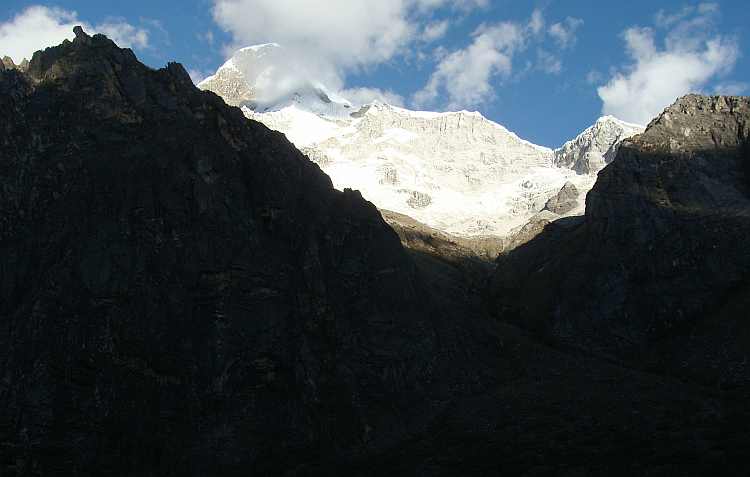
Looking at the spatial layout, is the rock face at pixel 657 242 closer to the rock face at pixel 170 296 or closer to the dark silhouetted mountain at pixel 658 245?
the dark silhouetted mountain at pixel 658 245

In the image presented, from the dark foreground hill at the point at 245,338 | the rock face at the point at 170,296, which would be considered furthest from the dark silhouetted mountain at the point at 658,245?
the rock face at the point at 170,296

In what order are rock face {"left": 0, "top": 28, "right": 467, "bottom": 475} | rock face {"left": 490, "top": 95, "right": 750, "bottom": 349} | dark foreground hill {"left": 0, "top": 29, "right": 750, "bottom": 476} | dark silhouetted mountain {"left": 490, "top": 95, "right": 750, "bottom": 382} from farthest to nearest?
rock face {"left": 490, "top": 95, "right": 750, "bottom": 349}
dark silhouetted mountain {"left": 490, "top": 95, "right": 750, "bottom": 382}
rock face {"left": 0, "top": 28, "right": 467, "bottom": 475}
dark foreground hill {"left": 0, "top": 29, "right": 750, "bottom": 476}

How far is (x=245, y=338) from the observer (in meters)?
49.3

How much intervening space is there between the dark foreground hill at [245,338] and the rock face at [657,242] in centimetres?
178

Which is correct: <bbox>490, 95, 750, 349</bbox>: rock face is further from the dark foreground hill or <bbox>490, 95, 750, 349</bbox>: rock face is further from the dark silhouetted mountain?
the dark foreground hill

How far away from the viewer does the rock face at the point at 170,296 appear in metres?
40.9

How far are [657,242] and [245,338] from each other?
Answer: 66274mm

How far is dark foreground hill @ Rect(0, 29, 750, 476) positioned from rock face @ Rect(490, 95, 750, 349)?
1.78 m

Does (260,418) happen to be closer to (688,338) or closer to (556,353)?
(556,353)

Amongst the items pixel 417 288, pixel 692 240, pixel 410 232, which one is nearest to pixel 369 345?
pixel 417 288

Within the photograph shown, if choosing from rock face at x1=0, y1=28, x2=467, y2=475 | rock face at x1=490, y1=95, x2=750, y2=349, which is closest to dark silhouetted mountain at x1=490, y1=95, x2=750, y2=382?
rock face at x1=490, y1=95, x2=750, y2=349

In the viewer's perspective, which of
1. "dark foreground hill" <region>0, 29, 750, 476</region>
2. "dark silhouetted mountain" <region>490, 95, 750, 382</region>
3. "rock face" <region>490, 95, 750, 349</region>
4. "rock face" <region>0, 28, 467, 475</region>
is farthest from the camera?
"rock face" <region>490, 95, 750, 349</region>

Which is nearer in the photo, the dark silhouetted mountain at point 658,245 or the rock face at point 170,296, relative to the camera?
the rock face at point 170,296

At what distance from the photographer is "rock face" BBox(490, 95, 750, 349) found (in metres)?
73.6
